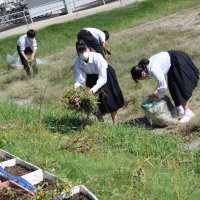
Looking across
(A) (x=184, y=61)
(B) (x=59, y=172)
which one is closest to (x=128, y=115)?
(A) (x=184, y=61)

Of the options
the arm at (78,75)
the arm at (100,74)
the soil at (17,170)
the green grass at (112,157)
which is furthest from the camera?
the arm at (78,75)

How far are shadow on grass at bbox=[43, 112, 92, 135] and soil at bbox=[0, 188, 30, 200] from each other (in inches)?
121

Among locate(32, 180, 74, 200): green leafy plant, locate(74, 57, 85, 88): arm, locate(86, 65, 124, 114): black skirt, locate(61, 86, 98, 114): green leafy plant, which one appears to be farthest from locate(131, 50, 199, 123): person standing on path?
locate(32, 180, 74, 200): green leafy plant

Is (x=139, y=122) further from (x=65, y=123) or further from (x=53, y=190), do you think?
(x=53, y=190)

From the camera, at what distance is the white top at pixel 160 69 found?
24.8ft

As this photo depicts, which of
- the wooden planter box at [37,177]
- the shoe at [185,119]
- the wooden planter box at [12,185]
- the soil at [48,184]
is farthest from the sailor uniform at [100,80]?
the wooden planter box at [12,185]

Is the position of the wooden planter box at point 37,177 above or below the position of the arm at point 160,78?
above

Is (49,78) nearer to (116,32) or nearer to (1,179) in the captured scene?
(116,32)

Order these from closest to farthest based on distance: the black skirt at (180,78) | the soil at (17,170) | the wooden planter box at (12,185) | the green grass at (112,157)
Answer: the wooden planter box at (12,185), the green grass at (112,157), the soil at (17,170), the black skirt at (180,78)

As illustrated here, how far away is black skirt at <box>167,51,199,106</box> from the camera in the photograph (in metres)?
7.95

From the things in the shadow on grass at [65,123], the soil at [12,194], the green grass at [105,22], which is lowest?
the green grass at [105,22]

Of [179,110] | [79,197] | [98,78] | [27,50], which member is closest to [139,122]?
[179,110]

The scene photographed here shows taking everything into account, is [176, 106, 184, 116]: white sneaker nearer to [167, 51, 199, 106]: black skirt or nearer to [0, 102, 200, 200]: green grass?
[167, 51, 199, 106]: black skirt

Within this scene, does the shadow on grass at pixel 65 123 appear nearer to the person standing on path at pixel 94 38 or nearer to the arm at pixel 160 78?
the arm at pixel 160 78
